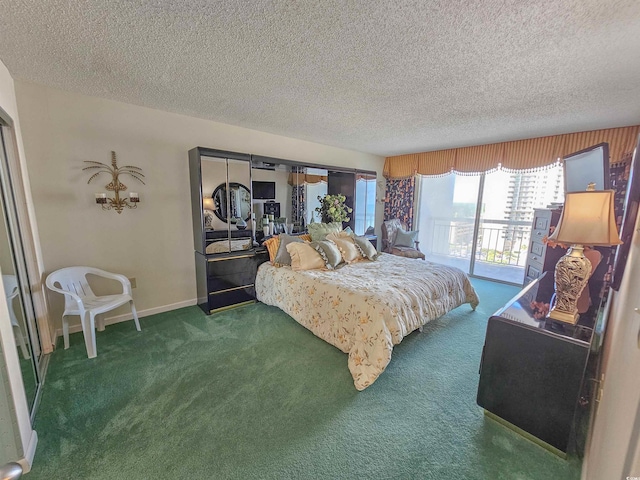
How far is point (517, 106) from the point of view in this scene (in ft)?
8.42

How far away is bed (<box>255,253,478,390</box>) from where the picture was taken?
2.02 metres

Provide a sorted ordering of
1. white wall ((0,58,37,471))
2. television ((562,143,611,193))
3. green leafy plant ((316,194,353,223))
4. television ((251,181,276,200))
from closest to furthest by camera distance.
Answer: white wall ((0,58,37,471)), television ((562,143,611,193)), television ((251,181,276,200)), green leafy plant ((316,194,353,223))

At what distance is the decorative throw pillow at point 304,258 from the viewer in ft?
9.91

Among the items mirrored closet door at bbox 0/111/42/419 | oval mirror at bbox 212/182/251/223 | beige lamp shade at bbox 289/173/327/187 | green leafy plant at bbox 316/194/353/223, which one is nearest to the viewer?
mirrored closet door at bbox 0/111/42/419

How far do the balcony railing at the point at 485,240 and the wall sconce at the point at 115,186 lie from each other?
16.9ft

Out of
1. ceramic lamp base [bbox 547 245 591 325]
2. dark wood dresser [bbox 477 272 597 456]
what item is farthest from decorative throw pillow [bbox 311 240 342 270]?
ceramic lamp base [bbox 547 245 591 325]

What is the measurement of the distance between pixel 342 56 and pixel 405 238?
369 centimetres

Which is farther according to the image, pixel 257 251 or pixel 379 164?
pixel 379 164

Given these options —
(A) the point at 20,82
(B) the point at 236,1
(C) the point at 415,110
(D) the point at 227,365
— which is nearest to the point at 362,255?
(C) the point at 415,110

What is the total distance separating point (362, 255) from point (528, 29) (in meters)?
2.58

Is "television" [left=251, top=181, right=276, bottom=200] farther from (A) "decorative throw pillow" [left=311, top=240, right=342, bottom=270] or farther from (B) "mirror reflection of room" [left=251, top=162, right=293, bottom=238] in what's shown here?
(A) "decorative throw pillow" [left=311, top=240, right=342, bottom=270]

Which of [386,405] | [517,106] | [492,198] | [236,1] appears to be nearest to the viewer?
[236,1]

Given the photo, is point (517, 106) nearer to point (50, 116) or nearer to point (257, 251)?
point (257, 251)

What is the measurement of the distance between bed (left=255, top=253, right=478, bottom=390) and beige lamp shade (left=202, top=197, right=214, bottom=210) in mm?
975
